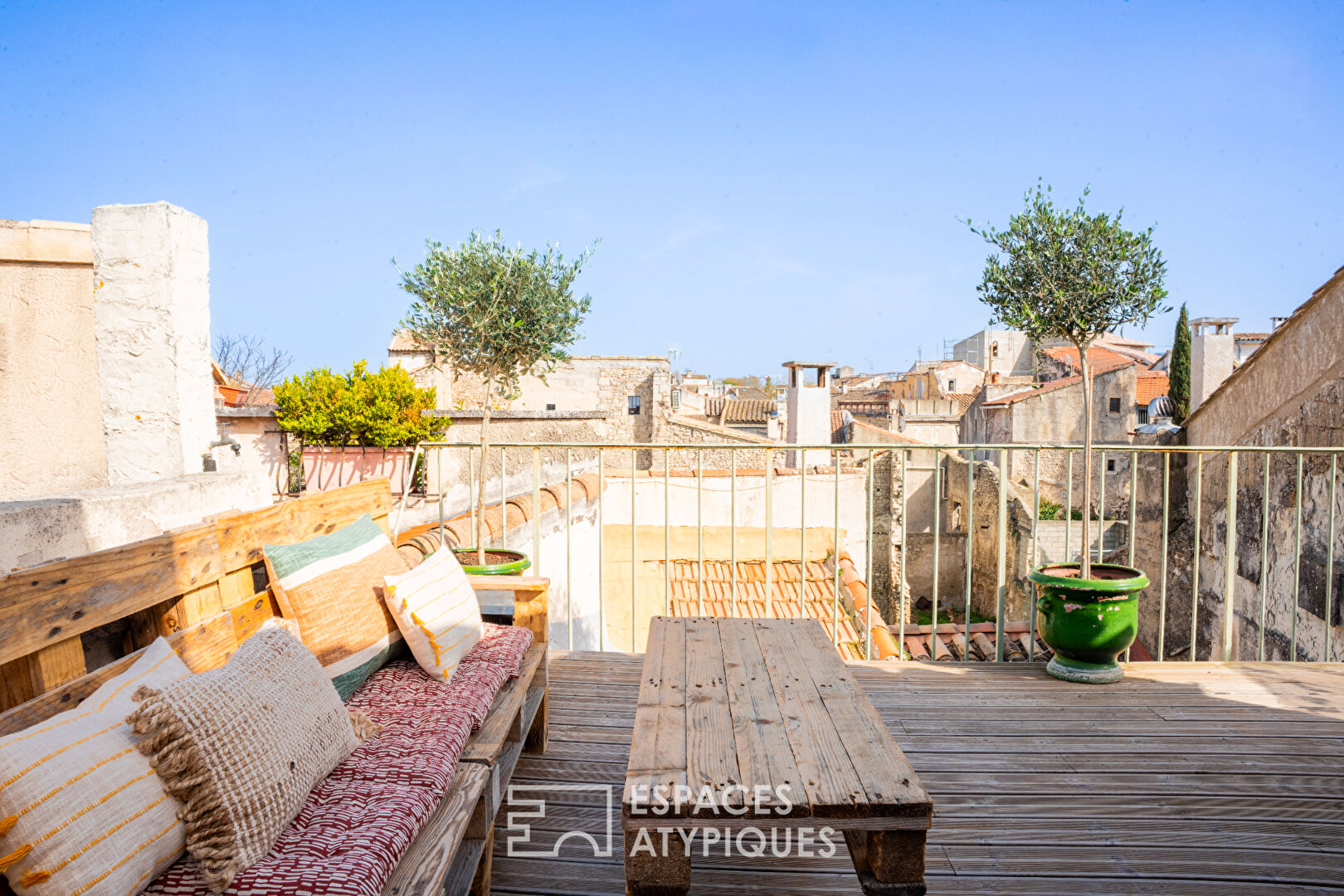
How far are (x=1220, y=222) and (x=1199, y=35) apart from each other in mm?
4920

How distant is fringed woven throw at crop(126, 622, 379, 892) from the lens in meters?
1.12

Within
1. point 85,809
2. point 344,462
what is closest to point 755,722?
point 85,809

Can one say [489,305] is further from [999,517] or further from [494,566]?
[999,517]

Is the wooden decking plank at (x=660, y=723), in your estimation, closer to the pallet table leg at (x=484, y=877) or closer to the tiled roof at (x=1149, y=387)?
the pallet table leg at (x=484, y=877)

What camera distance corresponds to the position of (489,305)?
4.43 m

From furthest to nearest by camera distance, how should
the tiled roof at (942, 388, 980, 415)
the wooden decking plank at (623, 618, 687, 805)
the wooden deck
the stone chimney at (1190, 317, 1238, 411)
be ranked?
the tiled roof at (942, 388, 980, 415) < the stone chimney at (1190, 317, 1238, 411) < the wooden deck < the wooden decking plank at (623, 618, 687, 805)

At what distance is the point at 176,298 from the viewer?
2469mm

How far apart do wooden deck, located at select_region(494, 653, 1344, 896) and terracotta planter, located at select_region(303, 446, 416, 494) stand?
5.65m

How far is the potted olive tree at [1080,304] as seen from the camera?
3076mm

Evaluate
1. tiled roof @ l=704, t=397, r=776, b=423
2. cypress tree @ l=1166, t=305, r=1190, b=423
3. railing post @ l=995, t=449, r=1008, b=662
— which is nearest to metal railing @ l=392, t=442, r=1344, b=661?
railing post @ l=995, t=449, r=1008, b=662

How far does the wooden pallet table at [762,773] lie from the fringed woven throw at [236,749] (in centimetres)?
60

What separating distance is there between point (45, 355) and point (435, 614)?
75.8 inches

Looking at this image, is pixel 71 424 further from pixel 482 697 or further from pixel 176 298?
pixel 482 697

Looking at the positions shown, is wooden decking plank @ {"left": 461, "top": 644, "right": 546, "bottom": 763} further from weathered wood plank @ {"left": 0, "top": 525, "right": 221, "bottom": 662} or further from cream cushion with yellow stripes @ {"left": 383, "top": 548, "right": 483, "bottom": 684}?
weathered wood plank @ {"left": 0, "top": 525, "right": 221, "bottom": 662}
